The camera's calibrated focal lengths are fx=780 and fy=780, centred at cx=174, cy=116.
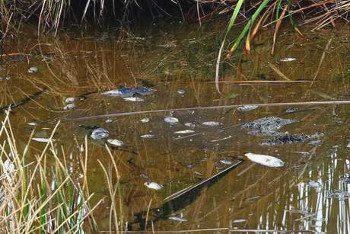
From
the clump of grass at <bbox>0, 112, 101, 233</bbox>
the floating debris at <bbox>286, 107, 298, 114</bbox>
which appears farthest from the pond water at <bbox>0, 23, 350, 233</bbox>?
the clump of grass at <bbox>0, 112, 101, 233</bbox>

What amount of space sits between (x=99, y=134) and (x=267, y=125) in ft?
2.25

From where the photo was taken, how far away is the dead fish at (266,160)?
2.80 metres

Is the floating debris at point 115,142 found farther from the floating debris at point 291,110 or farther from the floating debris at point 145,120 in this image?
the floating debris at point 291,110

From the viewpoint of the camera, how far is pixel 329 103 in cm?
338

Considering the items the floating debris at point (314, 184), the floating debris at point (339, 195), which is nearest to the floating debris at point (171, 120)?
the floating debris at point (314, 184)

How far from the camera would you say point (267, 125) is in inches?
124

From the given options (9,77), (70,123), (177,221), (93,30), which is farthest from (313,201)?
(93,30)

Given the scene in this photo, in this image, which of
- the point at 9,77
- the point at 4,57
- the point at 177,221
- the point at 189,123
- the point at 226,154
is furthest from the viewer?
the point at 4,57

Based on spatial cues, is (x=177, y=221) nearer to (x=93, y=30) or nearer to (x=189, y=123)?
(x=189, y=123)

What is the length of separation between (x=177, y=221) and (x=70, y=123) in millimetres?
1069

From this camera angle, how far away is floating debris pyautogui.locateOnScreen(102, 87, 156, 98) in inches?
146

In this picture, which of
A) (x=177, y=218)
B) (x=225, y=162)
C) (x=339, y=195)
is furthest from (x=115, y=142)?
(x=339, y=195)

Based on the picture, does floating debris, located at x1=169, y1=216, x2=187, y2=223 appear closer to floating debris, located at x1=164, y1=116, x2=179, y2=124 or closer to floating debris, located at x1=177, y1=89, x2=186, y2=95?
floating debris, located at x1=164, y1=116, x2=179, y2=124

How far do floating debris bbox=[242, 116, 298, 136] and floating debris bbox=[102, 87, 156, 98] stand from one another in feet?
2.26
